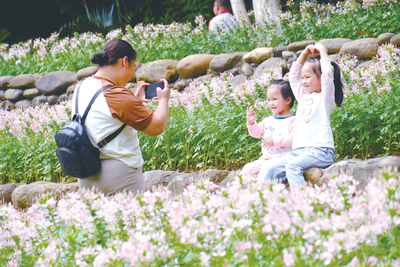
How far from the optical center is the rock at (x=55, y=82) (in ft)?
29.1

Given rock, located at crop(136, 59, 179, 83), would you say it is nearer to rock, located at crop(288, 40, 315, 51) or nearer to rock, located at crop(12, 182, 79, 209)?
rock, located at crop(288, 40, 315, 51)

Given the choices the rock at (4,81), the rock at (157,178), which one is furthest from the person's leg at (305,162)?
the rock at (4,81)

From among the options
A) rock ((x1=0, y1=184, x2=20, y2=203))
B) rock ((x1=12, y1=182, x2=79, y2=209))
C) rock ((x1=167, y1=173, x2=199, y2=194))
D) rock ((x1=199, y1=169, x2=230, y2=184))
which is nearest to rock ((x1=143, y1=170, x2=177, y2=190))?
rock ((x1=167, y1=173, x2=199, y2=194))

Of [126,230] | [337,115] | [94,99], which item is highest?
[94,99]

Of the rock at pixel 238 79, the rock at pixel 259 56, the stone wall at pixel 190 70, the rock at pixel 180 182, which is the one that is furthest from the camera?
the rock at pixel 259 56

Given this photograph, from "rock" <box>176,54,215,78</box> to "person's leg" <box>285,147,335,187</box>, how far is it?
169 inches

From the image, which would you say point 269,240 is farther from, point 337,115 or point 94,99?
point 337,115

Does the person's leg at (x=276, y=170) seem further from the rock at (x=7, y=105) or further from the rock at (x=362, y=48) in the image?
the rock at (x=7, y=105)

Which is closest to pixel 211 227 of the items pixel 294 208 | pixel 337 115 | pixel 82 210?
pixel 294 208

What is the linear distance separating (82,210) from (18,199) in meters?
3.01

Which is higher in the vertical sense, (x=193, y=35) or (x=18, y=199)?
(x=193, y=35)

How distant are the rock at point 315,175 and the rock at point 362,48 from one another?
3.39 m

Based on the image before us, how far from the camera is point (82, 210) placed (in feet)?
6.41

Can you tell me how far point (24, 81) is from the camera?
932 centimetres
